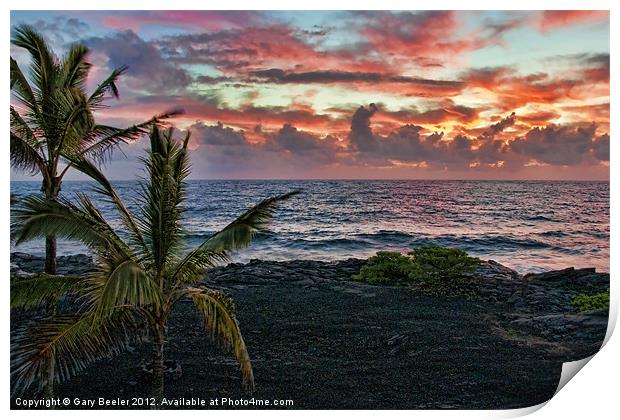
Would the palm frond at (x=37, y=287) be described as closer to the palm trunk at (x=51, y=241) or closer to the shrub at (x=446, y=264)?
the palm trunk at (x=51, y=241)

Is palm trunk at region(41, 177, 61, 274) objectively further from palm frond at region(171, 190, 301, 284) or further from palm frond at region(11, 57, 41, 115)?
palm frond at region(171, 190, 301, 284)

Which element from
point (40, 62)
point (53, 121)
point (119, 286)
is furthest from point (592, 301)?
point (40, 62)

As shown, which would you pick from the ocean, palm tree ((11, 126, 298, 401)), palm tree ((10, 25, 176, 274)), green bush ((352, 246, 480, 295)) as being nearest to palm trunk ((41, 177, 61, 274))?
palm tree ((10, 25, 176, 274))

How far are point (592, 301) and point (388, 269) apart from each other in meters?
2.73

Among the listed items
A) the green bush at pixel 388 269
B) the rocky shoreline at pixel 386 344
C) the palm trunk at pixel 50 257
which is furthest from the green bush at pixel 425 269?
the palm trunk at pixel 50 257

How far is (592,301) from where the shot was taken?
795 cm

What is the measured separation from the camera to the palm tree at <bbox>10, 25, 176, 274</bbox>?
6.27 metres

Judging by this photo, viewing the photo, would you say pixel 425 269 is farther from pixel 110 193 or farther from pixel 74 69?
pixel 74 69

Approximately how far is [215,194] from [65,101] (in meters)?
3.58

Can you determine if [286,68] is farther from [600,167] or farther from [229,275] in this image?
[600,167]

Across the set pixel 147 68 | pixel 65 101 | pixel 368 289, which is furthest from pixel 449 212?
pixel 65 101

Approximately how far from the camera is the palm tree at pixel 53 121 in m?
6.27

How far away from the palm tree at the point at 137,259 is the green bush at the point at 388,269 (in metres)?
3.30

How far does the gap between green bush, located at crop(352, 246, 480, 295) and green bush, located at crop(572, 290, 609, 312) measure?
4.55 ft
